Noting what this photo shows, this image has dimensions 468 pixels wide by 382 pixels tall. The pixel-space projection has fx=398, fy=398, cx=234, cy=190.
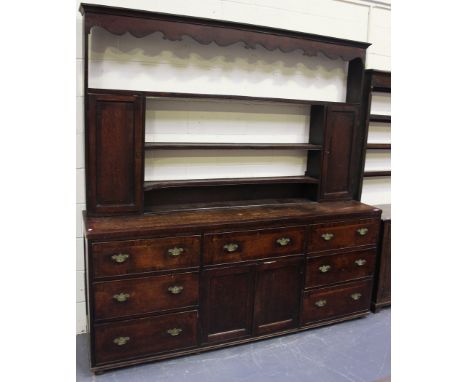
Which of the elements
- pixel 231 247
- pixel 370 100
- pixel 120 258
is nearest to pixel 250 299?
pixel 231 247

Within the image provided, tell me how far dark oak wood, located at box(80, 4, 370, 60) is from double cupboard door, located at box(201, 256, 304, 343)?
1423mm

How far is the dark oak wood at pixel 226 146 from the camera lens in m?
2.49

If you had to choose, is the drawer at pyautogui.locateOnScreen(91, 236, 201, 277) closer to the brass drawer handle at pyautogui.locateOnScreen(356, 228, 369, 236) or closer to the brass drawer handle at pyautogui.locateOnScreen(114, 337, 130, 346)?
the brass drawer handle at pyautogui.locateOnScreen(114, 337, 130, 346)

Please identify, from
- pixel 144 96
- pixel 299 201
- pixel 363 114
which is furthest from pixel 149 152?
pixel 363 114

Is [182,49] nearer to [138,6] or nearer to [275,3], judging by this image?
[138,6]

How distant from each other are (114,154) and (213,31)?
0.96 m

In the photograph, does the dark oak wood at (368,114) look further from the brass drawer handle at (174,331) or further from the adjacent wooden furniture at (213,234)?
the brass drawer handle at (174,331)

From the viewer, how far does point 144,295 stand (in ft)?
7.57

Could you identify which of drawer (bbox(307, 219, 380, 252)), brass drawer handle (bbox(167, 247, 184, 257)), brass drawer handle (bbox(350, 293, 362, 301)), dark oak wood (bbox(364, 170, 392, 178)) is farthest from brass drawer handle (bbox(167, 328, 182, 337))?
dark oak wood (bbox(364, 170, 392, 178))

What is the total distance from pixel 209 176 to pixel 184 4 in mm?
1127

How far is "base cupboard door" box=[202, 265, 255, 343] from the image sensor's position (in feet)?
8.13

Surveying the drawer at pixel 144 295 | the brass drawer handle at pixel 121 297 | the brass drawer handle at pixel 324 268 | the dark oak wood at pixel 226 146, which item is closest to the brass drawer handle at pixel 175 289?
the drawer at pixel 144 295

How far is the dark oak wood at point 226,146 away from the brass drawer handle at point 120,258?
663 millimetres

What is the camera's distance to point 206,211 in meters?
2.61
